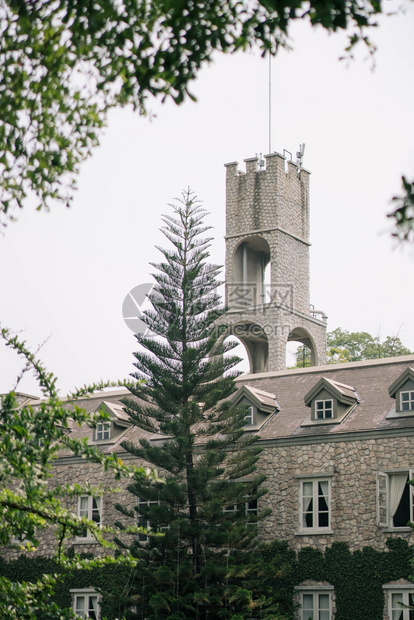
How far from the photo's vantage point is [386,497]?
17.2 m

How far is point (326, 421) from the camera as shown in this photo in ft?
61.5

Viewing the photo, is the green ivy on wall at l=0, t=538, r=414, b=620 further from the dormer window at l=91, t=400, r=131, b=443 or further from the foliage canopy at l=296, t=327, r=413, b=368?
the foliage canopy at l=296, t=327, r=413, b=368

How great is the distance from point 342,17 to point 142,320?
1559 centimetres

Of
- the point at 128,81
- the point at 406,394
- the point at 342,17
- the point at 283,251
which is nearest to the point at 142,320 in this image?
the point at 406,394

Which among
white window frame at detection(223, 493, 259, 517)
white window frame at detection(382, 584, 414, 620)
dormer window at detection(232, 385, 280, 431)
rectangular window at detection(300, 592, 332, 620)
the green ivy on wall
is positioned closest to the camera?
white window frame at detection(382, 584, 414, 620)

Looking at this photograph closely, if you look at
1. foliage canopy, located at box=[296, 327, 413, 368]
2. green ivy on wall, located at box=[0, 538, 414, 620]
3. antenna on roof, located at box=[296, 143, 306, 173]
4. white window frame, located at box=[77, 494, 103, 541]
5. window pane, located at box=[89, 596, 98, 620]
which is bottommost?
window pane, located at box=[89, 596, 98, 620]

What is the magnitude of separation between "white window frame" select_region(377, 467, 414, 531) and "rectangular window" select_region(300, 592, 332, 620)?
176 cm

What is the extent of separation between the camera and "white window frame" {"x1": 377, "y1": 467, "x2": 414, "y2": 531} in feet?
55.9

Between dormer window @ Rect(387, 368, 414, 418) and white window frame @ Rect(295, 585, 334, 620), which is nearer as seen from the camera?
white window frame @ Rect(295, 585, 334, 620)

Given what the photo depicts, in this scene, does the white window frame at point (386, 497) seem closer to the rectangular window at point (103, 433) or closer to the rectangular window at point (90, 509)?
the rectangular window at point (90, 509)

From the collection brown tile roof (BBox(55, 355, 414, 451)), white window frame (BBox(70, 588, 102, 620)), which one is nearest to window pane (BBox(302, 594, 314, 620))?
brown tile roof (BBox(55, 355, 414, 451))

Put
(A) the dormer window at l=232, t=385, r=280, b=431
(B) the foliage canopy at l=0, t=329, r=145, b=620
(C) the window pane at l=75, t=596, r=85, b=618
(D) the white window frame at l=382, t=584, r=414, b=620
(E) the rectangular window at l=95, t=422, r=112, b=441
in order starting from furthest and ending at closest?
(E) the rectangular window at l=95, t=422, r=112, b=441
(C) the window pane at l=75, t=596, r=85, b=618
(A) the dormer window at l=232, t=385, r=280, b=431
(D) the white window frame at l=382, t=584, r=414, b=620
(B) the foliage canopy at l=0, t=329, r=145, b=620

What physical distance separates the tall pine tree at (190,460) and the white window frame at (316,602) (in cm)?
129

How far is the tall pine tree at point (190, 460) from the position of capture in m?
17.0
